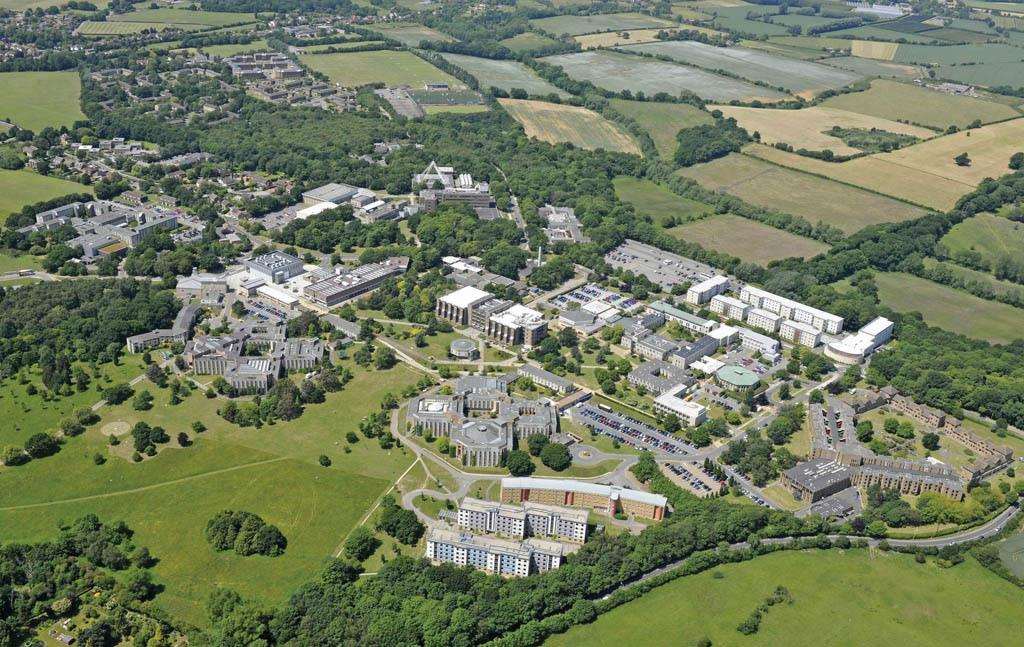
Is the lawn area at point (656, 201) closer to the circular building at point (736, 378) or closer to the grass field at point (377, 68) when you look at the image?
the circular building at point (736, 378)

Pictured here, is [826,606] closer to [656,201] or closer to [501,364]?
[501,364]

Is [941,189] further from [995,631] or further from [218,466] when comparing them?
[218,466]

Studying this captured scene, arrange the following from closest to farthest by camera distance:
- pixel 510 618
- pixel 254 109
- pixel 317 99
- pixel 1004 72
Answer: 1. pixel 510 618
2. pixel 254 109
3. pixel 317 99
4. pixel 1004 72

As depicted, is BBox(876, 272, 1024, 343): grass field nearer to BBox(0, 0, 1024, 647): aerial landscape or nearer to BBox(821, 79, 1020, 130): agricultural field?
BBox(0, 0, 1024, 647): aerial landscape

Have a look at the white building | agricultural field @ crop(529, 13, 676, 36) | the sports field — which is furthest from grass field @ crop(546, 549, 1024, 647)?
agricultural field @ crop(529, 13, 676, 36)

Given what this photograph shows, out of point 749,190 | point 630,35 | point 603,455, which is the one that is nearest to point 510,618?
point 603,455

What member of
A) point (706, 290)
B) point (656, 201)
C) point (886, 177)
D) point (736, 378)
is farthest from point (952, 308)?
point (656, 201)
